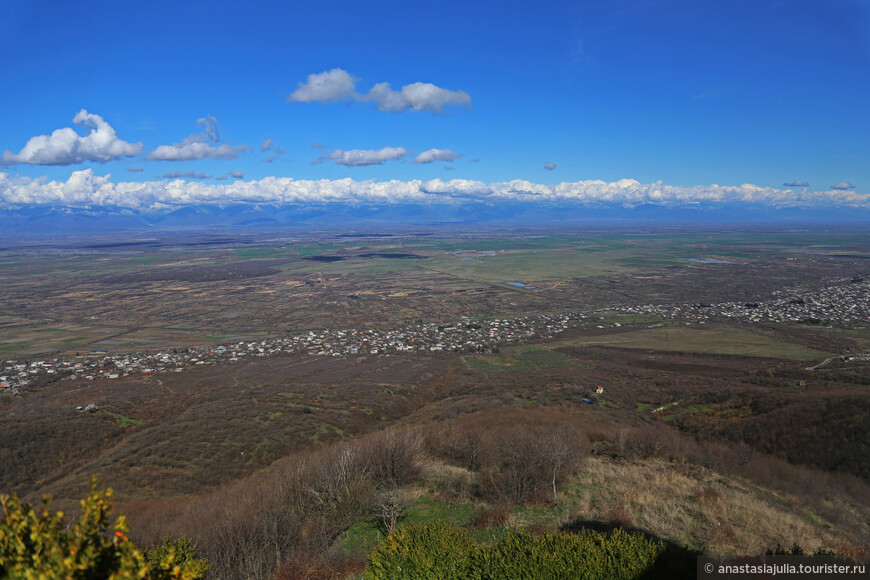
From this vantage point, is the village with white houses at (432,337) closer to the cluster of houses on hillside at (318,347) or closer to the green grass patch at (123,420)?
the cluster of houses on hillside at (318,347)

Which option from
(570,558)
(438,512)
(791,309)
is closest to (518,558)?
(570,558)

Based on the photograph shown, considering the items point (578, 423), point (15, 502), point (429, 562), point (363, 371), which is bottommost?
point (363, 371)

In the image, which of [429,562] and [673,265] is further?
[673,265]

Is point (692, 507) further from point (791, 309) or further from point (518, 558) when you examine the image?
point (791, 309)

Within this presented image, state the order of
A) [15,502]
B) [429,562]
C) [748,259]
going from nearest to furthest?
[15,502] → [429,562] → [748,259]

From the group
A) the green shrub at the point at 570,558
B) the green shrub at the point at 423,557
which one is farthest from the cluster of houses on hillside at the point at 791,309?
the green shrub at the point at 423,557

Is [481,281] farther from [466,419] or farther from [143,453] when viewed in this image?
[143,453]

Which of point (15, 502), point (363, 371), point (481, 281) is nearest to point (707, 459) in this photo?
point (15, 502)

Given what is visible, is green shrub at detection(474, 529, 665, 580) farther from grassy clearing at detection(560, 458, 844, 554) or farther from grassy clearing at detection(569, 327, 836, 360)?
grassy clearing at detection(569, 327, 836, 360)
